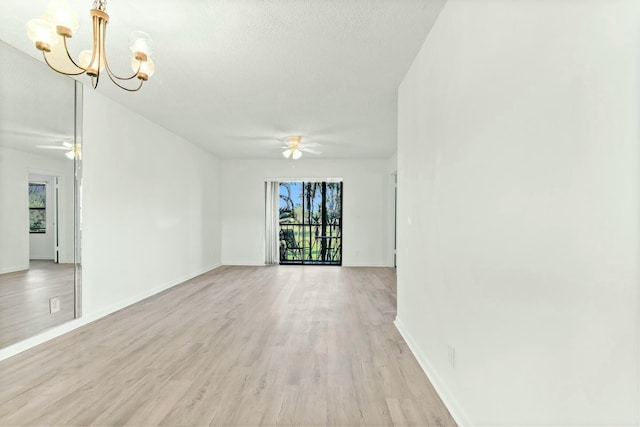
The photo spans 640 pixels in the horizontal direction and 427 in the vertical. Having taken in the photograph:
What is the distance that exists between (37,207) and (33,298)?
2.79 ft

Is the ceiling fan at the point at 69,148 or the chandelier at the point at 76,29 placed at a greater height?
the chandelier at the point at 76,29

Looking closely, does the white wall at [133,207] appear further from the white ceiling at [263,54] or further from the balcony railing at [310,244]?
the balcony railing at [310,244]

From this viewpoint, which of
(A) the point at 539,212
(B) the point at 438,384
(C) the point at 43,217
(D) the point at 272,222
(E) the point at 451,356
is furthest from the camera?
(D) the point at 272,222

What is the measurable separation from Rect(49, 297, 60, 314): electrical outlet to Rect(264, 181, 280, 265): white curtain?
4.76 metres

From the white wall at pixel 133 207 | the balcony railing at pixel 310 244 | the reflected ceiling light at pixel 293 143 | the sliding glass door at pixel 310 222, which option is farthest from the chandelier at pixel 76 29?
the balcony railing at pixel 310 244

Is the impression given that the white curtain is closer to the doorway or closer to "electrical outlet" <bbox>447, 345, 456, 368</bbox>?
the doorway

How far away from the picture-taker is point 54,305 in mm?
3162

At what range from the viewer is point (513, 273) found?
1.31 meters

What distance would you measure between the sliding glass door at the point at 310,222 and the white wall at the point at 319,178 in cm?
64

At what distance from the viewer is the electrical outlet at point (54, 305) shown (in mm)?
3129

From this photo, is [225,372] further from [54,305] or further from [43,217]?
[43,217]

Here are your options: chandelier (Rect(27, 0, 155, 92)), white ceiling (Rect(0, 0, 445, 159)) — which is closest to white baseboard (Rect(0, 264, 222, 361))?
chandelier (Rect(27, 0, 155, 92))

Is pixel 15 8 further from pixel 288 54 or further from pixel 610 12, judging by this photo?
pixel 610 12

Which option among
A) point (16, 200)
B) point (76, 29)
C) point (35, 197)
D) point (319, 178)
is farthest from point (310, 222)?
point (76, 29)
